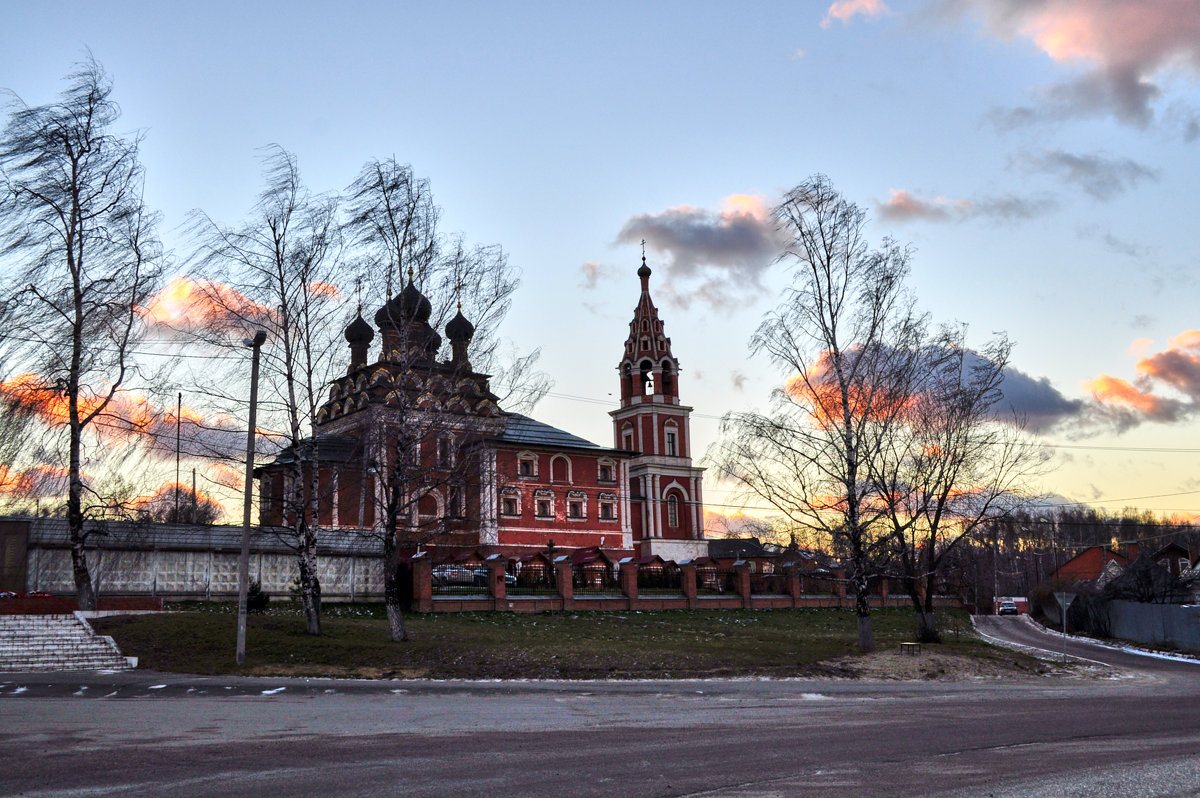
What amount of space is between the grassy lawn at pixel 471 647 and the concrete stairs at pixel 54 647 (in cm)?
47

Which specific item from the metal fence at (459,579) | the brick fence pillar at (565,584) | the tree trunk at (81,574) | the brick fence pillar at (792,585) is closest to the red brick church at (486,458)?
the metal fence at (459,579)

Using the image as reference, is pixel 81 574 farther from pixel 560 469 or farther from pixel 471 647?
pixel 560 469

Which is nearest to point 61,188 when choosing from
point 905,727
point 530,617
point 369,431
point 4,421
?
point 4,421

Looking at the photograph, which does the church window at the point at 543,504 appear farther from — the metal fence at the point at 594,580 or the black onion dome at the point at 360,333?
the metal fence at the point at 594,580

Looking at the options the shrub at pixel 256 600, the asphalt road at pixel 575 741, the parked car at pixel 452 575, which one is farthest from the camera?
the parked car at pixel 452 575

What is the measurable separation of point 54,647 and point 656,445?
55.7 metres

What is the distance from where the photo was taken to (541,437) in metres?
64.9

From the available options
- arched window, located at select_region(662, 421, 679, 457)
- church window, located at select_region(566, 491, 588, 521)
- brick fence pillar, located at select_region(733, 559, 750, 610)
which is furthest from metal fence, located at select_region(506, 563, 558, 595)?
arched window, located at select_region(662, 421, 679, 457)

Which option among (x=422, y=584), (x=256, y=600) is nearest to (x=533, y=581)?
(x=422, y=584)

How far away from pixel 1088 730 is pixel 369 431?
59.3 feet

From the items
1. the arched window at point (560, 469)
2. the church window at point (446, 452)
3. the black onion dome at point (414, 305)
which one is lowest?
the church window at point (446, 452)

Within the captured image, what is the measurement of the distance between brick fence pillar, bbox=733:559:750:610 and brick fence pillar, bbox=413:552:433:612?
610 inches

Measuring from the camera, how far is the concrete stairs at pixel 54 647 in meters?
22.1

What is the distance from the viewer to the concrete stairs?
72.6 ft
